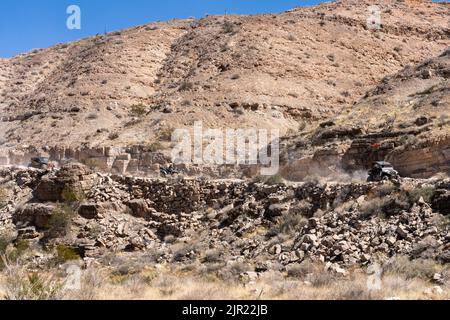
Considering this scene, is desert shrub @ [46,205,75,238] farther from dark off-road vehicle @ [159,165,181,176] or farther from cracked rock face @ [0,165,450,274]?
dark off-road vehicle @ [159,165,181,176]

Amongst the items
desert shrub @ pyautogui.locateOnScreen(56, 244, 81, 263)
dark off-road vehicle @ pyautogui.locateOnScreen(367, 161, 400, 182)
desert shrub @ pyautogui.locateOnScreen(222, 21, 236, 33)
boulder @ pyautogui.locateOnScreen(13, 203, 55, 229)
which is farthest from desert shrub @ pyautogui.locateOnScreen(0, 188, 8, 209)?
desert shrub @ pyautogui.locateOnScreen(222, 21, 236, 33)

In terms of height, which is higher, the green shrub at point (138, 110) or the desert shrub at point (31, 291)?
the green shrub at point (138, 110)

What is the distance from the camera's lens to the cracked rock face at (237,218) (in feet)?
39.0

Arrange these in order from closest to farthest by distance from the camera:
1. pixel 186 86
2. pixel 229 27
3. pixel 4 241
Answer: pixel 4 241 → pixel 186 86 → pixel 229 27

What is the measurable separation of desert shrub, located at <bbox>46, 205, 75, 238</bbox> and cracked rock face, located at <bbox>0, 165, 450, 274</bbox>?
233mm

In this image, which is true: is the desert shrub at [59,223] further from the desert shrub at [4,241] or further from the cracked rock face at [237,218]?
the desert shrub at [4,241]

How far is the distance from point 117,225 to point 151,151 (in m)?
7.10

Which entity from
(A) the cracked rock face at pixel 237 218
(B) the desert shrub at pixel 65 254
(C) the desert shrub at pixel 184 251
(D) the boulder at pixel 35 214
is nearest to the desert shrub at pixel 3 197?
(A) the cracked rock face at pixel 237 218

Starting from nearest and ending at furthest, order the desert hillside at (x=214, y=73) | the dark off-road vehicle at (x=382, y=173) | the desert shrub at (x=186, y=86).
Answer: the dark off-road vehicle at (x=382, y=173), the desert hillside at (x=214, y=73), the desert shrub at (x=186, y=86)

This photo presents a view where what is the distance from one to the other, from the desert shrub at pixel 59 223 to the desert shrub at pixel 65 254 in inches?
40.3

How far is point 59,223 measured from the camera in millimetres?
17828

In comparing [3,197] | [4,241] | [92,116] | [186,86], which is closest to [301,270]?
[4,241]

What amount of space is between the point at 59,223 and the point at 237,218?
6.27 m

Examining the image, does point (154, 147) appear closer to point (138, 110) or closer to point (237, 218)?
point (138, 110)
